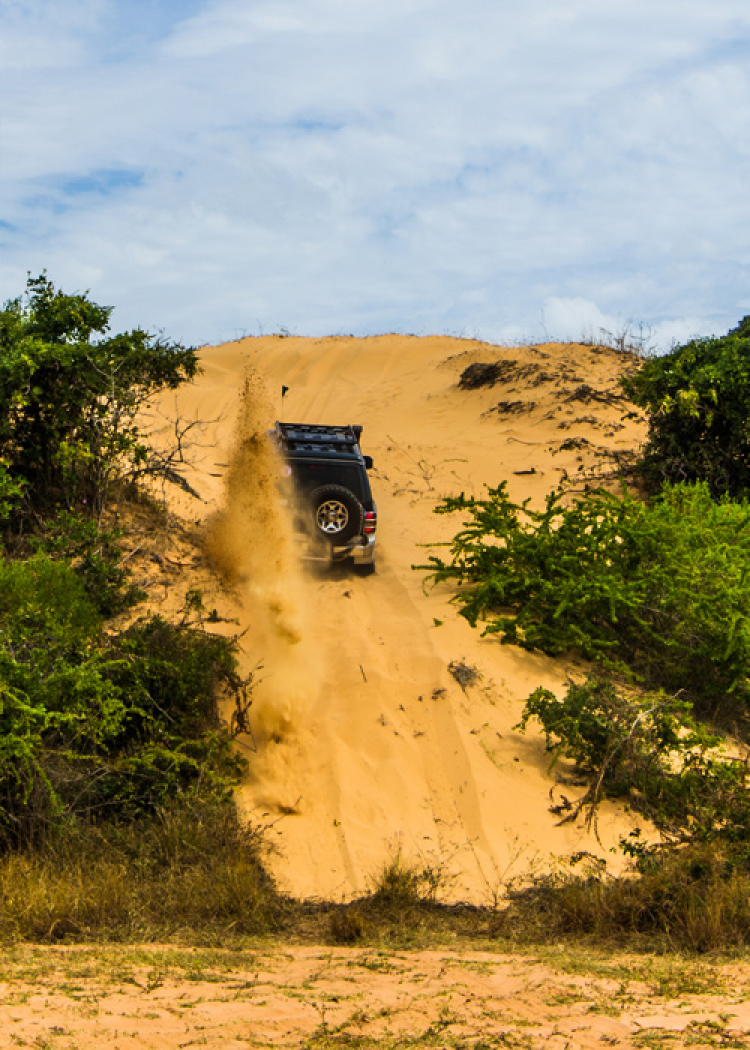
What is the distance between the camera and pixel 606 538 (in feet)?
41.6

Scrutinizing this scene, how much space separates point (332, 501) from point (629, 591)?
4.16 meters

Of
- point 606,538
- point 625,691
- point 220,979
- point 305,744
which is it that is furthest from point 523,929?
point 606,538

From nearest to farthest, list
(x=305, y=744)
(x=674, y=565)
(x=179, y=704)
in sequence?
(x=179, y=704) < (x=305, y=744) < (x=674, y=565)

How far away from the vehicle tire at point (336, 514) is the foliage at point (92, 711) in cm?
334

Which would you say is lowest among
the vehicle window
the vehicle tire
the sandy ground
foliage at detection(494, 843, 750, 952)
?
the sandy ground

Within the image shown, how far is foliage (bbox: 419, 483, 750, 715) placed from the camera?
1177 cm

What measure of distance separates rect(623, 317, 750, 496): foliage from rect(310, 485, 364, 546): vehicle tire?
679 cm

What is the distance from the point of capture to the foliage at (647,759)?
9125mm

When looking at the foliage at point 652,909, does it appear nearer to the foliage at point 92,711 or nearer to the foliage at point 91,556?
the foliage at point 92,711

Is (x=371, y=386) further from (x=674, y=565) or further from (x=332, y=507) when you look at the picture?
(x=674, y=565)

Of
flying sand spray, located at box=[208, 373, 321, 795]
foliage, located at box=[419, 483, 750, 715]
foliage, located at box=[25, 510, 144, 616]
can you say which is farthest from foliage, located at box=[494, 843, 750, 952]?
foliage, located at box=[25, 510, 144, 616]

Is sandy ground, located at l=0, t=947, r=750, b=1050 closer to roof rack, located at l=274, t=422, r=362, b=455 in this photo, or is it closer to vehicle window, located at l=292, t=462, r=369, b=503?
vehicle window, located at l=292, t=462, r=369, b=503

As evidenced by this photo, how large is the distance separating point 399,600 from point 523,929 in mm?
6393

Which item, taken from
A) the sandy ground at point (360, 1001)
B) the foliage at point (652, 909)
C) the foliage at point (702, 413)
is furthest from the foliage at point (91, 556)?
the foliage at point (702, 413)
